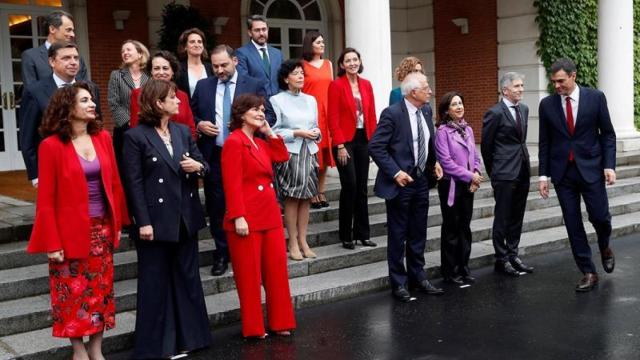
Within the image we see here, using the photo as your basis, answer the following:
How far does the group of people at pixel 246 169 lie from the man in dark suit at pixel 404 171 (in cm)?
1

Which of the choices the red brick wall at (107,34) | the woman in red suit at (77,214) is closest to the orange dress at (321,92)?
the woman in red suit at (77,214)

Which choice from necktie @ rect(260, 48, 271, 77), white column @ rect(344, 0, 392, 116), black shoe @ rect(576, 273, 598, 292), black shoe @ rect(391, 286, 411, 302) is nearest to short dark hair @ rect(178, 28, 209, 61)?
necktie @ rect(260, 48, 271, 77)

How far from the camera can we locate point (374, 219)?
8.10m

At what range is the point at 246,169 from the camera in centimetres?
503

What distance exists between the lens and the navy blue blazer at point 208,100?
596 centimetres

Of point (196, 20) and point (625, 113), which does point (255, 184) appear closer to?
point (196, 20)

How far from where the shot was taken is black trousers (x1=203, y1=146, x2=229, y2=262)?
6020 mm

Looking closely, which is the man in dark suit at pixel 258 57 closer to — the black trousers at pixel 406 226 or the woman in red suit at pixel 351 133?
the woman in red suit at pixel 351 133

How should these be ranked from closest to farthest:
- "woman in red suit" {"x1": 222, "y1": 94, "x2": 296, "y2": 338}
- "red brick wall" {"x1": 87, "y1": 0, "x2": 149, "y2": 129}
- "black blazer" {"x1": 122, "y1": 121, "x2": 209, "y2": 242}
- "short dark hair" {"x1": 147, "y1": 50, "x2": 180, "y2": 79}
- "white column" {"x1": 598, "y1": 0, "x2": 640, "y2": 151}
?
"black blazer" {"x1": 122, "y1": 121, "x2": 209, "y2": 242}
"woman in red suit" {"x1": 222, "y1": 94, "x2": 296, "y2": 338}
"short dark hair" {"x1": 147, "y1": 50, "x2": 180, "y2": 79}
"red brick wall" {"x1": 87, "y1": 0, "x2": 149, "y2": 129}
"white column" {"x1": 598, "y1": 0, "x2": 640, "y2": 151}

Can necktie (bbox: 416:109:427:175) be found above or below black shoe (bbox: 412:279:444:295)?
above

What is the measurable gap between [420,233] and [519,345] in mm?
1525

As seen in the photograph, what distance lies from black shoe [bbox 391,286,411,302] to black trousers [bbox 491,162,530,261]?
124 cm

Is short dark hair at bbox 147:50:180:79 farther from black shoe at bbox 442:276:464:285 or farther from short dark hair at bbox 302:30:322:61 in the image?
black shoe at bbox 442:276:464:285

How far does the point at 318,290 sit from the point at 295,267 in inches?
19.4
